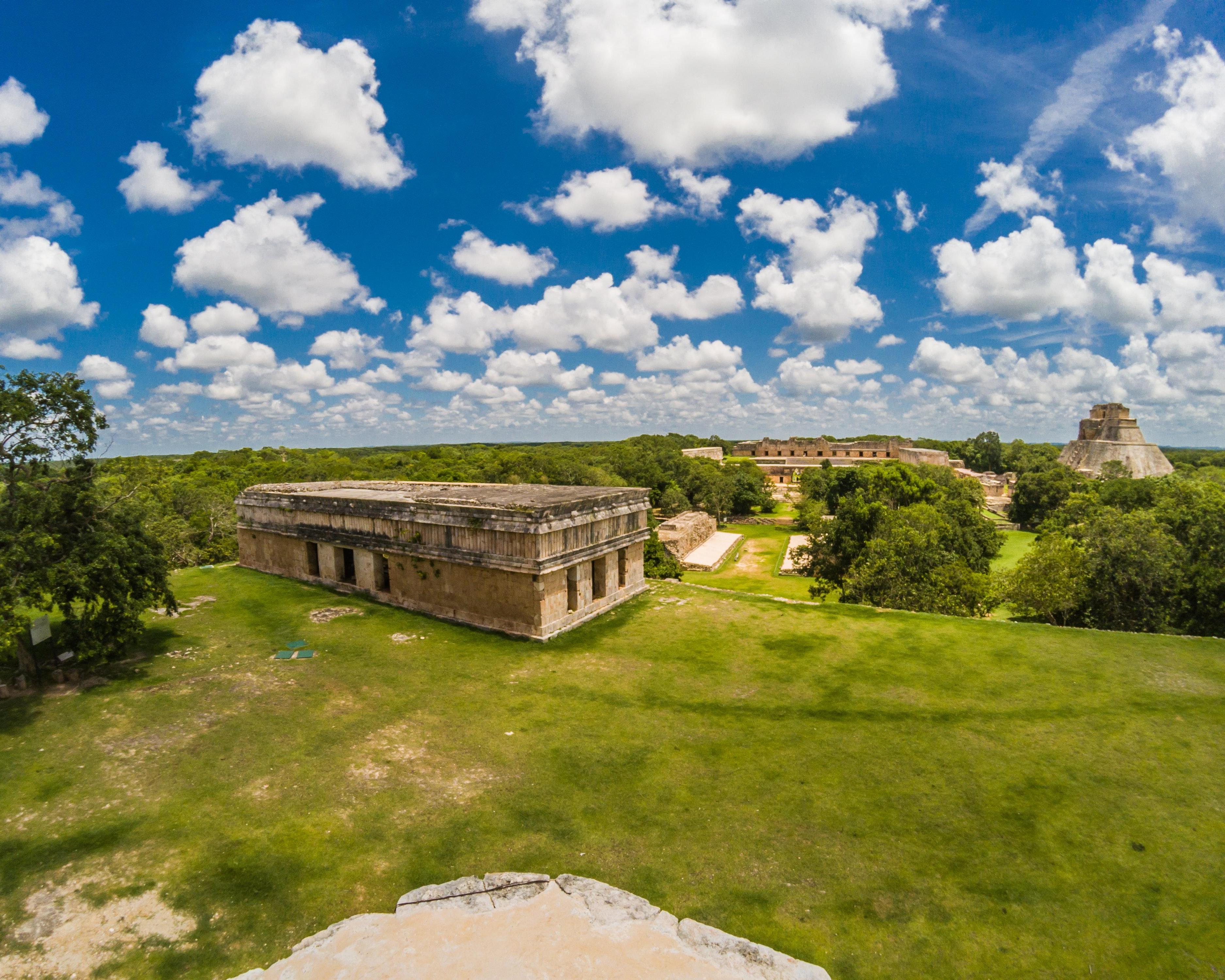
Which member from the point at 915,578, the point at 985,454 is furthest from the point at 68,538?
the point at 985,454

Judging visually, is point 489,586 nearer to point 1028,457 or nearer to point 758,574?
point 758,574

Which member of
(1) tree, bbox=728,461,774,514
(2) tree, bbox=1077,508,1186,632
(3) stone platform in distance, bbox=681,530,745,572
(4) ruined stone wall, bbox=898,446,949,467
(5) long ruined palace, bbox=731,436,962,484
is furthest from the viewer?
(5) long ruined palace, bbox=731,436,962,484

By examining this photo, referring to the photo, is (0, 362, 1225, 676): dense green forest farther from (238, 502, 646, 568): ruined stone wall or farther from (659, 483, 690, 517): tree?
(238, 502, 646, 568): ruined stone wall

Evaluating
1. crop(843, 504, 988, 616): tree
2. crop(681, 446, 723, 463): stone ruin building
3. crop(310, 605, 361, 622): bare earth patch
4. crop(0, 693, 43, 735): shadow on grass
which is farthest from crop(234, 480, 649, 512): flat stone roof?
crop(681, 446, 723, 463): stone ruin building

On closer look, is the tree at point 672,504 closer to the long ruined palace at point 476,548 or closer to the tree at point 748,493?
the tree at point 748,493

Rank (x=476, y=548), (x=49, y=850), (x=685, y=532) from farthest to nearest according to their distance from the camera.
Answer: (x=685, y=532) < (x=476, y=548) < (x=49, y=850)

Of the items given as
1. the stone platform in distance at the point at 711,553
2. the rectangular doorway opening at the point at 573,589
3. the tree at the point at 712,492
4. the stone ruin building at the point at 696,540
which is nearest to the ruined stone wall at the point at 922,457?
the tree at the point at 712,492
